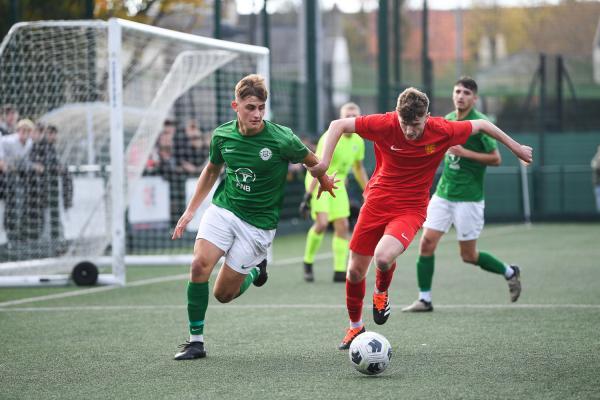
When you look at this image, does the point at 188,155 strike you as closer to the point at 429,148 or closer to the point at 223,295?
the point at 223,295

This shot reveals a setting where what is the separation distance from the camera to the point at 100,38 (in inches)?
517

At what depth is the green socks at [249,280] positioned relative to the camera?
23.9 ft

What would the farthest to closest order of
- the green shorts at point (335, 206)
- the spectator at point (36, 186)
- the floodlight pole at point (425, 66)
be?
the floodlight pole at point (425, 66) < the spectator at point (36, 186) < the green shorts at point (335, 206)

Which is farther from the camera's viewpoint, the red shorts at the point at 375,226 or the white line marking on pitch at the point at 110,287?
the white line marking on pitch at the point at 110,287

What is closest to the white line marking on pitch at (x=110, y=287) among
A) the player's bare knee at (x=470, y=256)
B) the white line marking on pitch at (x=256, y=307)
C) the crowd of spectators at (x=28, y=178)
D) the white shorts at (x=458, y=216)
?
the white line marking on pitch at (x=256, y=307)

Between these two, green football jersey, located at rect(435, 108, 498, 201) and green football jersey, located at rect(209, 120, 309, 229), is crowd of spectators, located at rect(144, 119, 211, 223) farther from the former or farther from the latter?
green football jersey, located at rect(209, 120, 309, 229)

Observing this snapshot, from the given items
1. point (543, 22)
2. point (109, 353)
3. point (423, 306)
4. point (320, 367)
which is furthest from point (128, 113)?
point (543, 22)

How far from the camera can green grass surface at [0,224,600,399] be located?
587cm

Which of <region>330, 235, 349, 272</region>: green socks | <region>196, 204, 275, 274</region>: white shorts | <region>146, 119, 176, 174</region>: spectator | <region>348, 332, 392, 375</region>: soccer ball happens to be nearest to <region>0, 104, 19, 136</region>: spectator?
<region>146, 119, 176, 174</region>: spectator

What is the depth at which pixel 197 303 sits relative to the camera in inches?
273

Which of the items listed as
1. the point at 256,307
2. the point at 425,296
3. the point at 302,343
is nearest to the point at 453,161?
the point at 425,296

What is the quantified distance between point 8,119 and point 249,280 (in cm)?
577

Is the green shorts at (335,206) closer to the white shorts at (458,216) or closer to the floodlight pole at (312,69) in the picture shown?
the white shorts at (458,216)

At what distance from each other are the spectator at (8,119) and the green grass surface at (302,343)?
2025mm
